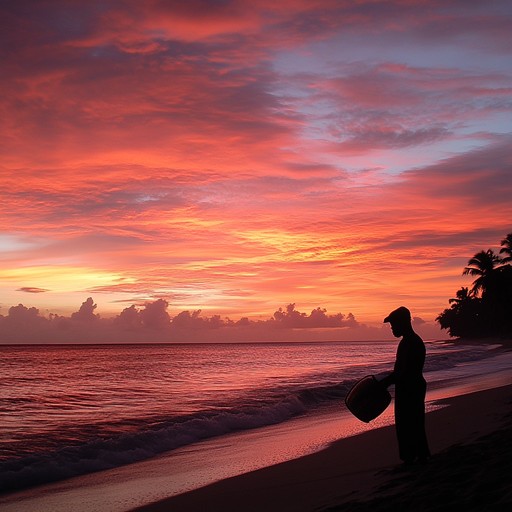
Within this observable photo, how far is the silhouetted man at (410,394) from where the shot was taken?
257 inches

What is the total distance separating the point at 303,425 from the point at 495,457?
27.8 ft

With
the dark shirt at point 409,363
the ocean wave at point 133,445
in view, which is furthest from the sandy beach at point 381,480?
the ocean wave at point 133,445

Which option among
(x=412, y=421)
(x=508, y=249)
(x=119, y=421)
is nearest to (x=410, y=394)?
(x=412, y=421)

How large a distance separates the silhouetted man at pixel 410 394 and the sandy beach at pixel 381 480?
0.22m

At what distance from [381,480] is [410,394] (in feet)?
3.17

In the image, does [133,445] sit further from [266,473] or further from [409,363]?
[409,363]

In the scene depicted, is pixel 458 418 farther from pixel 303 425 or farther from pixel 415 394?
pixel 415 394

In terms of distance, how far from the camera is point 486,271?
62.0 m

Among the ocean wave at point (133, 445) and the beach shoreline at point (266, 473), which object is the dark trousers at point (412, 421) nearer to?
the beach shoreline at point (266, 473)

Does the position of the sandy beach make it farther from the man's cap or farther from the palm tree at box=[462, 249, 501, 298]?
the palm tree at box=[462, 249, 501, 298]

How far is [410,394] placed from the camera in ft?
21.4

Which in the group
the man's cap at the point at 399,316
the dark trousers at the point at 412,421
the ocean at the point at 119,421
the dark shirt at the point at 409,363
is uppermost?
the man's cap at the point at 399,316

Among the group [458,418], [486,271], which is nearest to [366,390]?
[458,418]

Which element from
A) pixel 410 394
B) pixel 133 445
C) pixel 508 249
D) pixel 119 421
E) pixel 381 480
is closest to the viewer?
pixel 381 480
